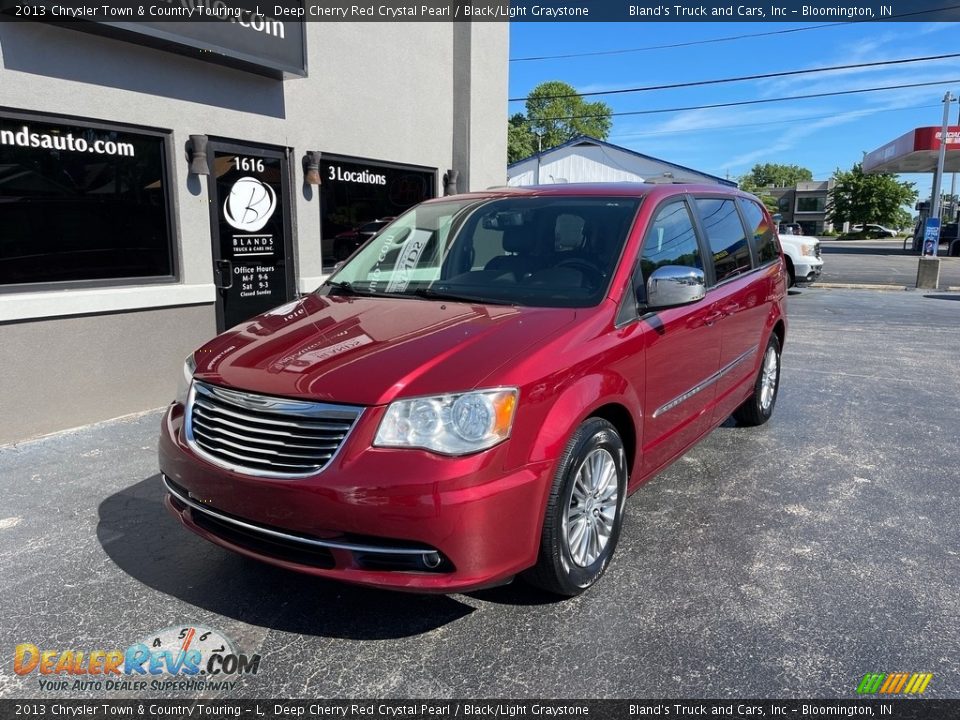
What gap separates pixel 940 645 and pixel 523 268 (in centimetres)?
244

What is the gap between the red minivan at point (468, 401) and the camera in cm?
254

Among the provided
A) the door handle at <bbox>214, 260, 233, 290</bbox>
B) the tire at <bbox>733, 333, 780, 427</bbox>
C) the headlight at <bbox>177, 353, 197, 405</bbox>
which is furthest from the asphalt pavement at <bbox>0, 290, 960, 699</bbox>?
the door handle at <bbox>214, 260, 233, 290</bbox>

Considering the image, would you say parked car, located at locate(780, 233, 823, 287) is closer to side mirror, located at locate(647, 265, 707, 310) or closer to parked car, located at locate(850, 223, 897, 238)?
side mirror, located at locate(647, 265, 707, 310)

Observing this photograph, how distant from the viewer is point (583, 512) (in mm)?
3045

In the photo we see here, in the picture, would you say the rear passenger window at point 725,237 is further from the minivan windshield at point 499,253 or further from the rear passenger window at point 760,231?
the minivan windshield at point 499,253

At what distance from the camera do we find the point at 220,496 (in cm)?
279

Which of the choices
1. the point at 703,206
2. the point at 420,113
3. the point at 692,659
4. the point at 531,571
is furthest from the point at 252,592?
the point at 420,113

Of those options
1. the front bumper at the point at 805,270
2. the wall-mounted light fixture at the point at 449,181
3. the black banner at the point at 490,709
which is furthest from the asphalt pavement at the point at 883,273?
the black banner at the point at 490,709

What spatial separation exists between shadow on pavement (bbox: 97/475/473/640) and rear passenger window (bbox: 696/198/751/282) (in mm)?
2705

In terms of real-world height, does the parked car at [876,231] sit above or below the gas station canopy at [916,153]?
below

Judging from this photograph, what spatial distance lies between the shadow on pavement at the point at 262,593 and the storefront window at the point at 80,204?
267 centimetres

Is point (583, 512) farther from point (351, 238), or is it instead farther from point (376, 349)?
point (351, 238)

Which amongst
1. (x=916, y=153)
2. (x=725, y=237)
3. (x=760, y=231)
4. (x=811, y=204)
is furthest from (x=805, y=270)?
(x=811, y=204)

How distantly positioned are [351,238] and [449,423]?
617cm
